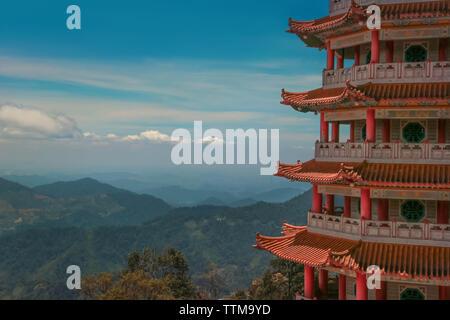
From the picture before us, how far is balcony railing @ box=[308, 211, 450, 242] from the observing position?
63.2 ft

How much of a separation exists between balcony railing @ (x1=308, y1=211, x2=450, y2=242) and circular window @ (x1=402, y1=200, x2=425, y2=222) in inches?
42.1

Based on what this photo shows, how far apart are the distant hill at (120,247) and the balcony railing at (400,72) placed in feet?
434

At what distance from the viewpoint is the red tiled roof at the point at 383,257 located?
1845 cm

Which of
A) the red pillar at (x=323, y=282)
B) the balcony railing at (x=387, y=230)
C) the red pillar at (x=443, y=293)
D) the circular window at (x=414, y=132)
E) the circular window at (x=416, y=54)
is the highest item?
the circular window at (x=416, y=54)

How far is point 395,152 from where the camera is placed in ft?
65.1

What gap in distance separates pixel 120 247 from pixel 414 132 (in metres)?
173

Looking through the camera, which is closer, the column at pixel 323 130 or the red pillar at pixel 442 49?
the red pillar at pixel 442 49

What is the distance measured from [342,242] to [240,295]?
23.1 m

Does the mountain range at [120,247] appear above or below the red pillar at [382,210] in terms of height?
below

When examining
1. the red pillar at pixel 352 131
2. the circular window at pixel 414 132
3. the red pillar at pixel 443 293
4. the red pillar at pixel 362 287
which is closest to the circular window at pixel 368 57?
the red pillar at pixel 352 131

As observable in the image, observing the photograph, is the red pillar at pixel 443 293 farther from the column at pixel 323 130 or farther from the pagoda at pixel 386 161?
the column at pixel 323 130

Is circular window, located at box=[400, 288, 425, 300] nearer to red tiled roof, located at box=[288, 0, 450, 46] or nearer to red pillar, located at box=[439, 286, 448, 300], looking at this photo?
red pillar, located at box=[439, 286, 448, 300]
